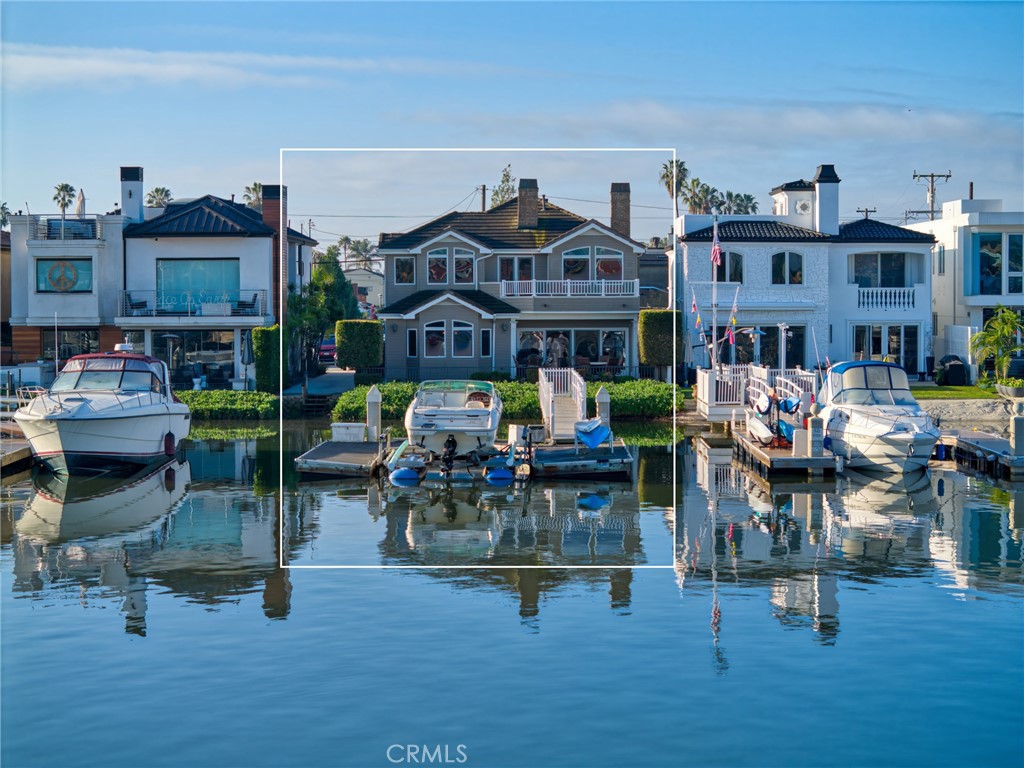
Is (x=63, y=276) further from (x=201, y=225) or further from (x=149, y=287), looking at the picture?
(x=201, y=225)

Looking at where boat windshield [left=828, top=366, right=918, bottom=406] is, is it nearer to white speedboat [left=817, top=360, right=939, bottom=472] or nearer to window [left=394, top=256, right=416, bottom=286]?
white speedboat [left=817, top=360, right=939, bottom=472]

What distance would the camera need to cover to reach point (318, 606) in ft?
64.8

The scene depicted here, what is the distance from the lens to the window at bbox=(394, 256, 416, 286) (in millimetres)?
55938

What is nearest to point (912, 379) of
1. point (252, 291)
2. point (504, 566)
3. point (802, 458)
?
point (802, 458)

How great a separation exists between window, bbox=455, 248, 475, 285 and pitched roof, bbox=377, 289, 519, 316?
632 millimetres

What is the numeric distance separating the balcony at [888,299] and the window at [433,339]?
696 inches

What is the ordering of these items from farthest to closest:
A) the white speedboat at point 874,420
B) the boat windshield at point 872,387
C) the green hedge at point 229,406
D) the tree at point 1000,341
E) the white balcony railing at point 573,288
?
the white balcony railing at point 573,288 < the tree at point 1000,341 < the green hedge at point 229,406 < the boat windshield at point 872,387 < the white speedboat at point 874,420

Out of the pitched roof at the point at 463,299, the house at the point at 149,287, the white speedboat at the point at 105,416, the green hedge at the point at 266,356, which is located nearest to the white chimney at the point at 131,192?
the house at the point at 149,287

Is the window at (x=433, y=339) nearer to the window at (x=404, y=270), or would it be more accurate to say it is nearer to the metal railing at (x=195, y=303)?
the window at (x=404, y=270)

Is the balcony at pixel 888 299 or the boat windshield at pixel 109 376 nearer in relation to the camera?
the boat windshield at pixel 109 376

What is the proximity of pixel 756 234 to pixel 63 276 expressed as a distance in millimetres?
28756

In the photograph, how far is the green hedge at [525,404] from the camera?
44344 mm

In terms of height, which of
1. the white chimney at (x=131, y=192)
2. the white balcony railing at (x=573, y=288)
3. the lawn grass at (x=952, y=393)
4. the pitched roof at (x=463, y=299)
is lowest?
the lawn grass at (x=952, y=393)

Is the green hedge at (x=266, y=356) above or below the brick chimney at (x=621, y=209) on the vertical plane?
below
